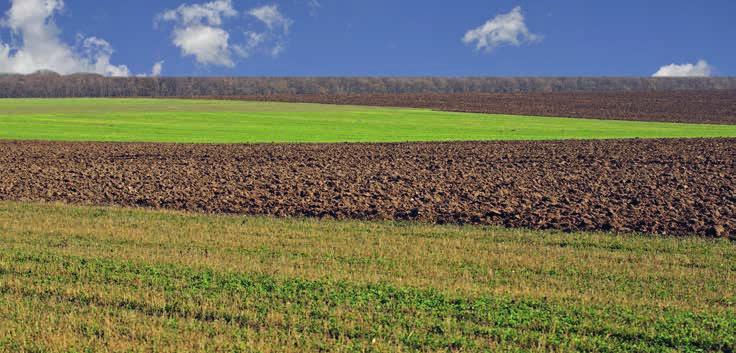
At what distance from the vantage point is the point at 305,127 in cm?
5478

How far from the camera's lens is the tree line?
430 ft

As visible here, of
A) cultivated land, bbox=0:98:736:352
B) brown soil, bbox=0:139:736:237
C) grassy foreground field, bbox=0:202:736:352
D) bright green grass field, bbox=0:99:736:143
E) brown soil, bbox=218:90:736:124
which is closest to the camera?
grassy foreground field, bbox=0:202:736:352

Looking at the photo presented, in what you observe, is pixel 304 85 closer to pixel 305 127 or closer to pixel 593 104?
pixel 593 104

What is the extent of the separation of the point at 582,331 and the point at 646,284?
3.18m

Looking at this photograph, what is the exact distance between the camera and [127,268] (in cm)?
1273

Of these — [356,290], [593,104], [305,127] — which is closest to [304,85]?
[593,104]

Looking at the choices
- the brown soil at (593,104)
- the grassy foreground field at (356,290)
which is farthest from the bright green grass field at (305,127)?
the grassy foreground field at (356,290)

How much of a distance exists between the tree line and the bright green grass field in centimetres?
5795

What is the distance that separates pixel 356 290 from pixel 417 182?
13860 millimetres

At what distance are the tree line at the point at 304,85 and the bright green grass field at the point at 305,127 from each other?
57.9 meters

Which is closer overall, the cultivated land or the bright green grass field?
the cultivated land

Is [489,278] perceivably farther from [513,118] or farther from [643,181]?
[513,118]

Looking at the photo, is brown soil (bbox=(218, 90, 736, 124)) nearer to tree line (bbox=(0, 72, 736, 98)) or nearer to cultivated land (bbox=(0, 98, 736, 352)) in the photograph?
tree line (bbox=(0, 72, 736, 98))

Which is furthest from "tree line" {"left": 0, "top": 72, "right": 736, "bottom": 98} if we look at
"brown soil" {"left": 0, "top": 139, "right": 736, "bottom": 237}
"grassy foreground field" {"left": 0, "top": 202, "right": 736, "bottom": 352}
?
"grassy foreground field" {"left": 0, "top": 202, "right": 736, "bottom": 352}
